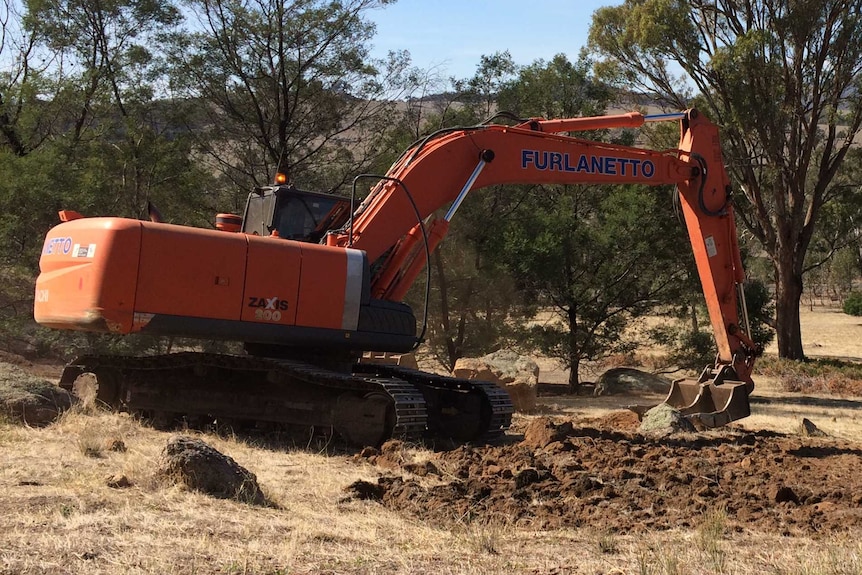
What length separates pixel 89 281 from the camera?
28.1ft

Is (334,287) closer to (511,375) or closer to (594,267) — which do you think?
(511,375)

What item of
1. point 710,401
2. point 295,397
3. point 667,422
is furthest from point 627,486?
point 710,401

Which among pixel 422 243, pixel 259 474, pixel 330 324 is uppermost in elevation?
pixel 422 243

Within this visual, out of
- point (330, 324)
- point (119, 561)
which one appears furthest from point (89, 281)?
point (119, 561)

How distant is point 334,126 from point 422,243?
984 cm

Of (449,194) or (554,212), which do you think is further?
(554,212)

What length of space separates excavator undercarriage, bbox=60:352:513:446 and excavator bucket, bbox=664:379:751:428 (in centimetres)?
244

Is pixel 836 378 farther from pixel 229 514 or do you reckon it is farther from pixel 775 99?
pixel 229 514

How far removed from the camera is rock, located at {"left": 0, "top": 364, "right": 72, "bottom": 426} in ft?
30.9

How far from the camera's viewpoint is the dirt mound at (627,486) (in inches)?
242

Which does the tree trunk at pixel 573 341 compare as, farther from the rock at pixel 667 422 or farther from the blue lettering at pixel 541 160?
the blue lettering at pixel 541 160

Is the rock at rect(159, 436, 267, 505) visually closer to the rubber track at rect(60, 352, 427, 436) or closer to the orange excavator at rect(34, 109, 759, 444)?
the orange excavator at rect(34, 109, 759, 444)

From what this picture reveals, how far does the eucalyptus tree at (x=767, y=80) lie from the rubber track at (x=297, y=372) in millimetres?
16112

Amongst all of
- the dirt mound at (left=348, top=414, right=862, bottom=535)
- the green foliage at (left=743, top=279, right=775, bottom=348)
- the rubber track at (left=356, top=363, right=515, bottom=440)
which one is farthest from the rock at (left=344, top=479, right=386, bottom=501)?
the green foliage at (left=743, top=279, right=775, bottom=348)
